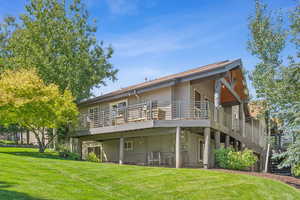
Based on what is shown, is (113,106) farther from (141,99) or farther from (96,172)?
(96,172)

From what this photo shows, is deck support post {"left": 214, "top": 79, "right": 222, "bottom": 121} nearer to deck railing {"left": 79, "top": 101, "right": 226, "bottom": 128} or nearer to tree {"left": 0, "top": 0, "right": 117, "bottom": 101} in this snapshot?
deck railing {"left": 79, "top": 101, "right": 226, "bottom": 128}

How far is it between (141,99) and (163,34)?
426 centimetres

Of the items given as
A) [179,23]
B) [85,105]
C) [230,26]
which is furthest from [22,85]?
[230,26]

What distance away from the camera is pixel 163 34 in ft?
64.5

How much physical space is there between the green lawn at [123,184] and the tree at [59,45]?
13.3 m

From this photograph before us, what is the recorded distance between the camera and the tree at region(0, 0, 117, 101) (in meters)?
25.7

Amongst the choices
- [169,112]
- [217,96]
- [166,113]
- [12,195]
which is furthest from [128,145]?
[12,195]

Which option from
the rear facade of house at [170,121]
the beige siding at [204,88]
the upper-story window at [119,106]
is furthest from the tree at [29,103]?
the beige siding at [204,88]

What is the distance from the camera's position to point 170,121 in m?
16.7

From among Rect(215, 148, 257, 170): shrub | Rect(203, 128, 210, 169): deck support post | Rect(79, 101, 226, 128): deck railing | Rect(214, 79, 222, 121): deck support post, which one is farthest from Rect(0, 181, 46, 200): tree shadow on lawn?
Rect(214, 79, 222, 121): deck support post

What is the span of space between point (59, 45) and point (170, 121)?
14.3m

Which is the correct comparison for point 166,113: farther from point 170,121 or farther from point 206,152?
point 206,152

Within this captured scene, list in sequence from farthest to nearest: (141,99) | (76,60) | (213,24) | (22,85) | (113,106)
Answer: (76,60) < (113,106) < (141,99) < (213,24) < (22,85)

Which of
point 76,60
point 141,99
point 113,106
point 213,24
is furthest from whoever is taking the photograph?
point 76,60
